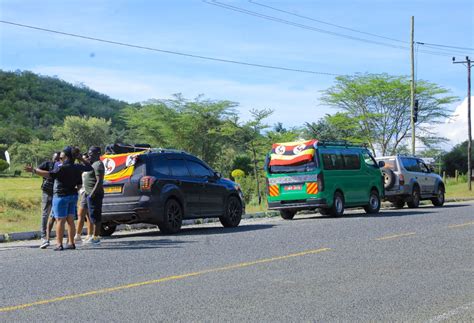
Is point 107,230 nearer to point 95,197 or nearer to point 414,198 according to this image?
point 95,197

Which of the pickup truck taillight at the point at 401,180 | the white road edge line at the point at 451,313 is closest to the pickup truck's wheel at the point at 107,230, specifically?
the white road edge line at the point at 451,313

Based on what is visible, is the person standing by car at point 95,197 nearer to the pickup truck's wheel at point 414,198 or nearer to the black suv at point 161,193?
the black suv at point 161,193

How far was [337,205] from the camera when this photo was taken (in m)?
21.7

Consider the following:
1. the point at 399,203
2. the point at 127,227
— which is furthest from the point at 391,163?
the point at 127,227

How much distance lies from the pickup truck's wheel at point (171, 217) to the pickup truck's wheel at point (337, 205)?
662cm

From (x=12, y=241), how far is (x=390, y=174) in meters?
15.2

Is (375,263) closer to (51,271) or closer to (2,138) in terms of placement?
(51,271)

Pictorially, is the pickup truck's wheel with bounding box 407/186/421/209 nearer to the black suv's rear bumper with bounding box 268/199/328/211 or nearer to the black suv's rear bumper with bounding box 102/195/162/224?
Result: the black suv's rear bumper with bounding box 268/199/328/211

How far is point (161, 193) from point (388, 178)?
1302 centimetres

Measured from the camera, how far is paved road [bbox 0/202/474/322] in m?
7.04

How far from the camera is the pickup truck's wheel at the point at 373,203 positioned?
23578 millimetres

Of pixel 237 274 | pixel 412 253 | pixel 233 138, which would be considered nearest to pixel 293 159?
pixel 412 253

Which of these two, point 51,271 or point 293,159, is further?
point 293,159

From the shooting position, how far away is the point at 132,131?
7762 centimetres
